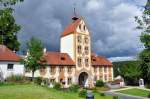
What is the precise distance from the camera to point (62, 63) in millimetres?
67875

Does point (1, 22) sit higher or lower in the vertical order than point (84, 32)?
lower

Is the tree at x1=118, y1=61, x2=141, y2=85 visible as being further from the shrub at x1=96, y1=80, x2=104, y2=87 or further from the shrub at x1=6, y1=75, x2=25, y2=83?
the shrub at x1=6, y1=75, x2=25, y2=83

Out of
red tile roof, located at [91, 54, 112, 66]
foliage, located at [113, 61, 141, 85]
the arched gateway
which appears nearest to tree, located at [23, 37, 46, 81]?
the arched gateway

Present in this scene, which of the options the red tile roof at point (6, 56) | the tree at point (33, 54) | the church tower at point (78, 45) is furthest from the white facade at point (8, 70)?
the church tower at point (78, 45)

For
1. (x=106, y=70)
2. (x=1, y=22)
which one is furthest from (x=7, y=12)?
(x=106, y=70)

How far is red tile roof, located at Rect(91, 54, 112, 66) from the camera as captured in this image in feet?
253

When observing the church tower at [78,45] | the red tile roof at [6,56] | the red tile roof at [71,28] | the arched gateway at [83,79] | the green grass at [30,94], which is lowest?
the green grass at [30,94]

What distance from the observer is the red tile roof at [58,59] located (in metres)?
66.1

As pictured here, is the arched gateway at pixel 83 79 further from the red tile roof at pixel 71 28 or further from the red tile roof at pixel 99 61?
the red tile roof at pixel 71 28

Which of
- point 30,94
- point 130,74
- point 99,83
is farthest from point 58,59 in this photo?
point 30,94

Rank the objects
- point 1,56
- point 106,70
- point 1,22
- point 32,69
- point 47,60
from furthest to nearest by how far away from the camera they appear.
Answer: point 106,70 → point 47,60 → point 32,69 → point 1,56 → point 1,22

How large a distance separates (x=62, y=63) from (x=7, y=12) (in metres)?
51.9

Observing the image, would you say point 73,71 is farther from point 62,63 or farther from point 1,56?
point 1,56

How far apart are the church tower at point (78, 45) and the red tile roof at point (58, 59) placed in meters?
1.29
